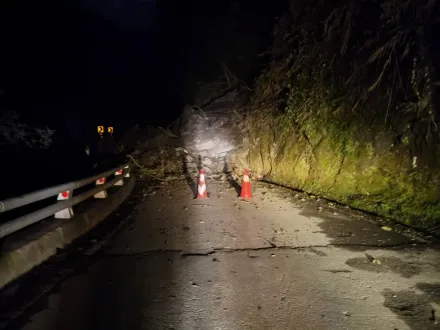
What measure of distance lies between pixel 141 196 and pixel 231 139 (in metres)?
6.89

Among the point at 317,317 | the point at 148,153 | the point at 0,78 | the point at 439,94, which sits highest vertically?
the point at 0,78

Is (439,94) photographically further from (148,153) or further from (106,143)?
(106,143)

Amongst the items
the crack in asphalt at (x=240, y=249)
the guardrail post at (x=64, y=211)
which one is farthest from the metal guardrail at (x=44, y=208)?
the crack in asphalt at (x=240, y=249)

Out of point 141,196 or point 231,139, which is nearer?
point 141,196

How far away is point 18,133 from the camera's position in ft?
36.4

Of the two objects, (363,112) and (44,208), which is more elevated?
(363,112)

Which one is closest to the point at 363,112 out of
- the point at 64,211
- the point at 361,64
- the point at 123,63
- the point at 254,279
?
the point at 361,64

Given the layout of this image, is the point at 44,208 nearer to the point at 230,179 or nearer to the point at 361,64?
the point at 230,179

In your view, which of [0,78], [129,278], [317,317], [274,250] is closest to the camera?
[317,317]

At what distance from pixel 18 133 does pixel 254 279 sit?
10448 mm

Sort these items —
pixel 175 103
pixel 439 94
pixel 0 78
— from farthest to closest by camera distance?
pixel 175 103
pixel 0 78
pixel 439 94

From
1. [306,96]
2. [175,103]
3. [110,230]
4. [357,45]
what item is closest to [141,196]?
[110,230]

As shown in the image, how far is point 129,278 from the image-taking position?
441cm

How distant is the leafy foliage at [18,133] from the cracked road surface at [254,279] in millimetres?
7017
